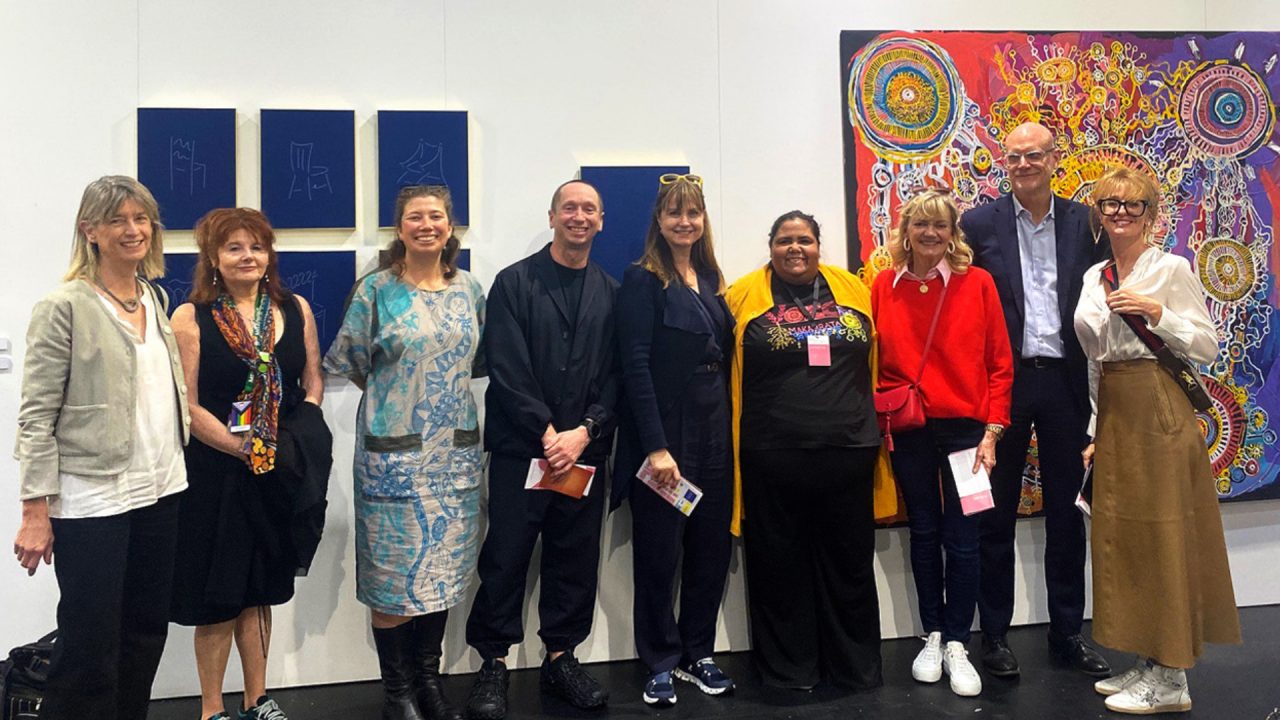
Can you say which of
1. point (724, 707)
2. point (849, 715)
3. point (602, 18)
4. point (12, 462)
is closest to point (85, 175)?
point (12, 462)

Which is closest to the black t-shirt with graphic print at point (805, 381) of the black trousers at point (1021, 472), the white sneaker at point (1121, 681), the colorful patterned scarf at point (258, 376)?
the black trousers at point (1021, 472)

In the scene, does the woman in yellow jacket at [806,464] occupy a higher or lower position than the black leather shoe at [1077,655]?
higher

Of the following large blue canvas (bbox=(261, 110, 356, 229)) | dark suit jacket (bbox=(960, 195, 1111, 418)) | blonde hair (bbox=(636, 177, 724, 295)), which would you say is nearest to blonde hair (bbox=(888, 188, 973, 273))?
dark suit jacket (bbox=(960, 195, 1111, 418))

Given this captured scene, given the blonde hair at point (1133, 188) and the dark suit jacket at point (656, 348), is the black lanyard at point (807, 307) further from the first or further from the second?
the blonde hair at point (1133, 188)

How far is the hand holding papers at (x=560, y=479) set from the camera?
2730mm

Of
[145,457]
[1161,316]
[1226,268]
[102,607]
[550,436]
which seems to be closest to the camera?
[102,607]

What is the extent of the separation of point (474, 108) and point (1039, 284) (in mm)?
2271

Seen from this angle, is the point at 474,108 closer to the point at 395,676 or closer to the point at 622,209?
the point at 622,209

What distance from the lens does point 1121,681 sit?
2797mm

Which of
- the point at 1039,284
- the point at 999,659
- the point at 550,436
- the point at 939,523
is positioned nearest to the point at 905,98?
the point at 1039,284

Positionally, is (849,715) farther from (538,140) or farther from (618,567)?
(538,140)

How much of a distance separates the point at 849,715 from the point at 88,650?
2215mm

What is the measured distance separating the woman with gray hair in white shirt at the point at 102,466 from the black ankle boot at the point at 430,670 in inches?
30.6

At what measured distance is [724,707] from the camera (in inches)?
110
